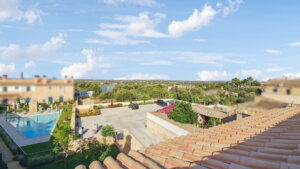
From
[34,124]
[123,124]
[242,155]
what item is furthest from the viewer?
[123,124]

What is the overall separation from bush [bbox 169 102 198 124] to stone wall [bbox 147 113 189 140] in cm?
111

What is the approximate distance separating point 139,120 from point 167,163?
18.7 m

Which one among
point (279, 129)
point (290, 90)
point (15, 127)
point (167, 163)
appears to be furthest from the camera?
point (15, 127)

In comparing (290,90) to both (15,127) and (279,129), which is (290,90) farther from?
(15,127)

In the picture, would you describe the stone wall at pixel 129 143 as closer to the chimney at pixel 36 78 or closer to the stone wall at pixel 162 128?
the stone wall at pixel 162 128

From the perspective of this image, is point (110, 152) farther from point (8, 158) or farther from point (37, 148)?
point (8, 158)

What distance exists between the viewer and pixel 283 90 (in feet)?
3.92

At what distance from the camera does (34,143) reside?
1385cm

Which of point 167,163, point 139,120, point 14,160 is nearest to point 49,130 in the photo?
point 14,160

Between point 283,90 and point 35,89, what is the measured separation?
190 centimetres

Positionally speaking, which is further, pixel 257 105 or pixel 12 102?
pixel 257 105

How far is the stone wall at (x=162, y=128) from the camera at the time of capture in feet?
44.9

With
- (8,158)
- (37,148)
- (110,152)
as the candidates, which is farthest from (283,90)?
(8,158)

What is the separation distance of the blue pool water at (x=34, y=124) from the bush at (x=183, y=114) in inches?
518
